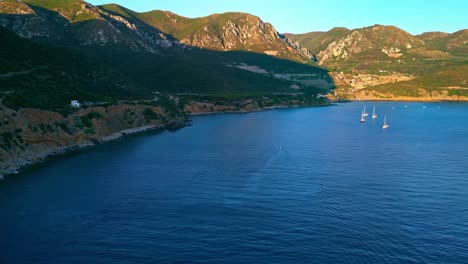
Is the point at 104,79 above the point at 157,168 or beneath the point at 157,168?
above

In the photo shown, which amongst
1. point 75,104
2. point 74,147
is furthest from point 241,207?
point 75,104

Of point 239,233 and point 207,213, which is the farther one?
point 207,213

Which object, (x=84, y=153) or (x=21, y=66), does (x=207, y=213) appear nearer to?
(x=84, y=153)

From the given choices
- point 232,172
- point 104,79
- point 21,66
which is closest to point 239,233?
point 232,172

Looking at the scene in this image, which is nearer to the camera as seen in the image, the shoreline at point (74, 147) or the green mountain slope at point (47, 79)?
the shoreline at point (74, 147)

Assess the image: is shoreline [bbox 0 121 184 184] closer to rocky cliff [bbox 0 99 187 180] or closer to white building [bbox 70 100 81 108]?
rocky cliff [bbox 0 99 187 180]

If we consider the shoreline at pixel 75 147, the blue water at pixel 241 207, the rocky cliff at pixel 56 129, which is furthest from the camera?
the rocky cliff at pixel 56 129

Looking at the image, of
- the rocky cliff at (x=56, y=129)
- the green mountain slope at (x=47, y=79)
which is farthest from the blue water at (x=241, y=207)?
the green mountain slope at (x=47, y=79)

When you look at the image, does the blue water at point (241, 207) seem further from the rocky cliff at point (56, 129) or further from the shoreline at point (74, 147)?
the rocky cliff at point (56, 129)

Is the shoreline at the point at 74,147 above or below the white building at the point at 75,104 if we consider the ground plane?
below
